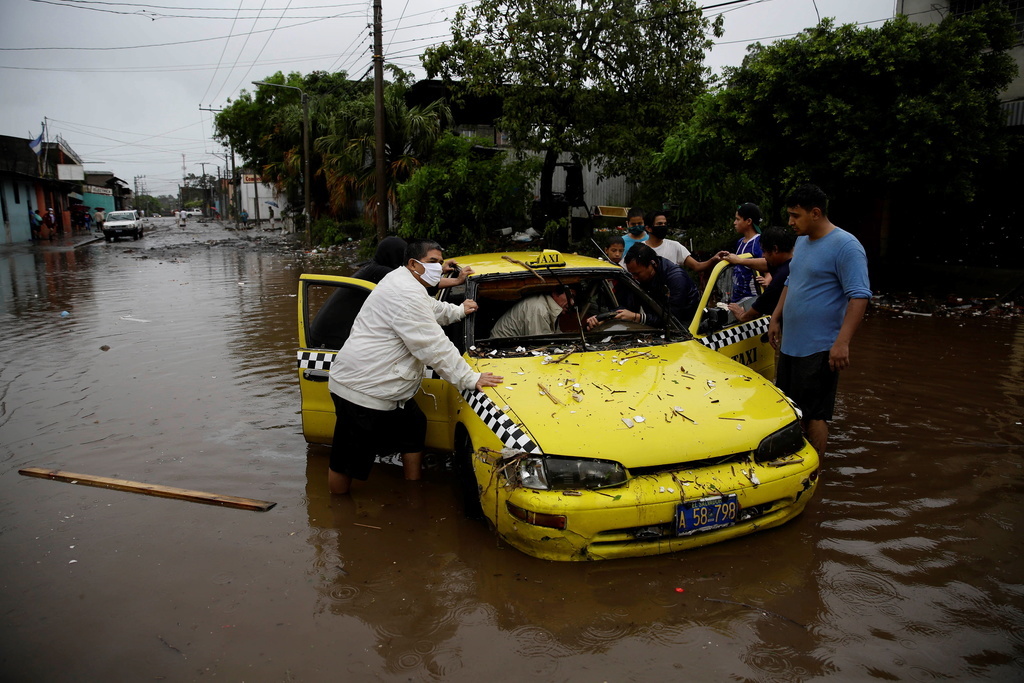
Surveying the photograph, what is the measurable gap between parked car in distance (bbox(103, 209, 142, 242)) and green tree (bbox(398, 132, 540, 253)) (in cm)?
2638

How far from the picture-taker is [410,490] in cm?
452

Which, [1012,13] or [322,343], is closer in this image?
[322,343]

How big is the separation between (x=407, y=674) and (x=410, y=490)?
188 centimetres

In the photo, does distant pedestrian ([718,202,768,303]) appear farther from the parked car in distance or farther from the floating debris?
the parked car in distance

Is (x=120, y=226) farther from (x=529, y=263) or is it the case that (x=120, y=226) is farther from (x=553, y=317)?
(x=553, y=317)

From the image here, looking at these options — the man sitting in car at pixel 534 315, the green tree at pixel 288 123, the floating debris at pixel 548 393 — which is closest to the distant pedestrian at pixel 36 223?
the green tree at pixel 288 123

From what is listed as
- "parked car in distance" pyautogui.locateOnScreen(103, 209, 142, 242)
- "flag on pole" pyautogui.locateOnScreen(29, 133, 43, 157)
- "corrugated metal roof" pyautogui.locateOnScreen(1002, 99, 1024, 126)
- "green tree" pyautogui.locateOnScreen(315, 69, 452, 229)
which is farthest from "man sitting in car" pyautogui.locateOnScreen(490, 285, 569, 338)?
"flag on pole" pyautogui.locateOnScreen(29, 133, 43, 157)

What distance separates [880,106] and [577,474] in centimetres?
1131

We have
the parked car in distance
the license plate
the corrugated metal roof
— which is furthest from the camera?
the parked car in distance

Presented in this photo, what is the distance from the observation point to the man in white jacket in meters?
3.97

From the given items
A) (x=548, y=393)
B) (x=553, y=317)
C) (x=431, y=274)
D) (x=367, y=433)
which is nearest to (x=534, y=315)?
(x=553, y=317)

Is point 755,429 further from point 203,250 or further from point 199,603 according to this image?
point 203,250

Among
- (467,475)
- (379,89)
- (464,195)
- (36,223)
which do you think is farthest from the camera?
(36,223)

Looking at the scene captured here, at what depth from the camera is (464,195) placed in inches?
762
